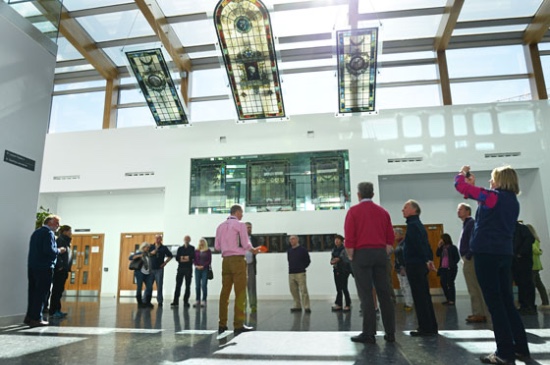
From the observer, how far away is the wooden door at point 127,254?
469 inches

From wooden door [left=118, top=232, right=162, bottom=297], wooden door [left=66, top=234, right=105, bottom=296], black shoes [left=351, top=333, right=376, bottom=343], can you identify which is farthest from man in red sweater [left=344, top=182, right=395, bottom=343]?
wooden door [left=66, top=234, right=105, bottom=296]

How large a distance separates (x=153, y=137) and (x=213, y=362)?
9.75 m

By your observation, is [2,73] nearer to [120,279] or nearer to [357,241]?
[357,241]

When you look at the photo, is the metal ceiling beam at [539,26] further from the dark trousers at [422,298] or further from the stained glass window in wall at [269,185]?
the dark trousers at [422,298]

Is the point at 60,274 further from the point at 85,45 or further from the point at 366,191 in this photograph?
the point at 85,45

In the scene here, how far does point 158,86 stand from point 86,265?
6511 mm

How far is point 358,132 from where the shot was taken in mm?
10805

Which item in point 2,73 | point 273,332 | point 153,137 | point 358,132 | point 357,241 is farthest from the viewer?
point 153,137

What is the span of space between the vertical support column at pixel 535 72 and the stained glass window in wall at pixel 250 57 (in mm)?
7846

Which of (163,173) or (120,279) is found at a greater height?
(163,173)

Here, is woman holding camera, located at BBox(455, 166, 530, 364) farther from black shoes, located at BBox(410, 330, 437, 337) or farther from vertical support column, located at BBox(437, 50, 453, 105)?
vertical support column, located at BBox(437, 50, 453, 105)

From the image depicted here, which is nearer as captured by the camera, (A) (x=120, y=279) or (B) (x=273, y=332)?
(B) (x=273, y=332)

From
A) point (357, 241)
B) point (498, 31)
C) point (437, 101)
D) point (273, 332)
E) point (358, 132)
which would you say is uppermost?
point (498, 31)

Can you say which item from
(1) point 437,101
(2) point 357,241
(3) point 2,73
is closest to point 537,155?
(1) point 437,101
